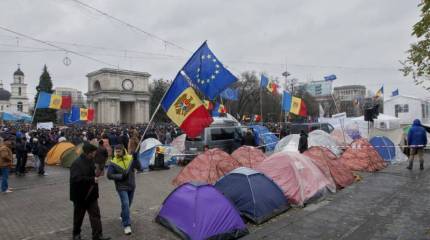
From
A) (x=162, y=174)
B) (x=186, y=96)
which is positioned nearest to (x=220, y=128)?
(x=162, y=174)

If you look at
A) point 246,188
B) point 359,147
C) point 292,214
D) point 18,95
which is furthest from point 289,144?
point 18,95

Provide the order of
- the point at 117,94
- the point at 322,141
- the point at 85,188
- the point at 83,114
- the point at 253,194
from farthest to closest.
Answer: the point at 117,94 → the point at 83,114 → the point at 322,141 → the point at 253,194 → the point at 85,188

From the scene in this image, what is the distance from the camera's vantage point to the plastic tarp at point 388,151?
55.8ft

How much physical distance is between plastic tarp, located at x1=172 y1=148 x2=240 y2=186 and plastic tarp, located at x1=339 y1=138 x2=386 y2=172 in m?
5.73

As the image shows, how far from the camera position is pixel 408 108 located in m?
29.7

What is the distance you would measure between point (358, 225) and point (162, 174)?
877 centimetres

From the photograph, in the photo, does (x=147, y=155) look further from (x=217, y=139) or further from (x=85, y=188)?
(x=85, y=188)

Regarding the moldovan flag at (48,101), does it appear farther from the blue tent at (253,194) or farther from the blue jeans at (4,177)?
the blue tent at (253,194)

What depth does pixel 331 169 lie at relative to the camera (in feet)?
38.2

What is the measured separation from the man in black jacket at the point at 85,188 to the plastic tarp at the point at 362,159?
11.3 meters

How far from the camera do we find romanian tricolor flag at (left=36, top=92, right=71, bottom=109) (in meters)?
21.7

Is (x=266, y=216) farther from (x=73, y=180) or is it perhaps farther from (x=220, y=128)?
(x=220, y=128)

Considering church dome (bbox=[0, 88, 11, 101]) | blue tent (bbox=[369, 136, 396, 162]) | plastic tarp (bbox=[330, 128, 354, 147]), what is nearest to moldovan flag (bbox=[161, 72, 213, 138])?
blue tent (bbox=[369, 136, 396, 162])

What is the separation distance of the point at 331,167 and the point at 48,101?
18208mm
